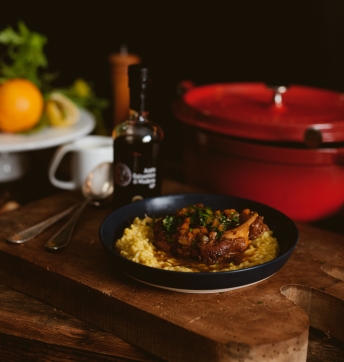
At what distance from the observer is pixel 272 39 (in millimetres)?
2344

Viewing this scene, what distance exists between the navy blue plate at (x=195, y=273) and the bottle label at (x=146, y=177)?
0.09m

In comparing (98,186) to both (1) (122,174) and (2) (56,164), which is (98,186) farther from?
(2) (56,164)

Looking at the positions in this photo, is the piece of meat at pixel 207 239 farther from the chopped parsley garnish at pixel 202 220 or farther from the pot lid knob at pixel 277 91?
the pot lid knob at pixel 277 91

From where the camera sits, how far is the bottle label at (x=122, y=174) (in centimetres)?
132

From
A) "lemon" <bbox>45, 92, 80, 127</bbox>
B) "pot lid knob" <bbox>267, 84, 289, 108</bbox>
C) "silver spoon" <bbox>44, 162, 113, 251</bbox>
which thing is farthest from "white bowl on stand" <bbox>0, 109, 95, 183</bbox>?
"pot lid knob" <bbox>267, 84, 289, 108</bbox>

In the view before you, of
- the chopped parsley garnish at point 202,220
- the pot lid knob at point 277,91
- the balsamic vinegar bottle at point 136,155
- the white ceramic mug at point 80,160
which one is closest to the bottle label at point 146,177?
the balsamic vinegar bottle at point 136,155

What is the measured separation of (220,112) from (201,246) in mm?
579

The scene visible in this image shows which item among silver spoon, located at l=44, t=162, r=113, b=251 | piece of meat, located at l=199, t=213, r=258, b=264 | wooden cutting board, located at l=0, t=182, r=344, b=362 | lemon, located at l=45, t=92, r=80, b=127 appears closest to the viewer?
wooden cutting board, located at l=0, t=182, r=344, b=362

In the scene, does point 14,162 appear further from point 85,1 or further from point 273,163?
point 85,1

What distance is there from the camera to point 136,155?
131cm

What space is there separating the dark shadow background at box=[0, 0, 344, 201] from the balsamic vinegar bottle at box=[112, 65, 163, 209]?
923 millimetres

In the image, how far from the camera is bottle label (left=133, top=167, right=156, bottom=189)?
4.37 ft

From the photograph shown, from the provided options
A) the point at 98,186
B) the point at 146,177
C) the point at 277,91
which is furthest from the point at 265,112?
the point at 98,186

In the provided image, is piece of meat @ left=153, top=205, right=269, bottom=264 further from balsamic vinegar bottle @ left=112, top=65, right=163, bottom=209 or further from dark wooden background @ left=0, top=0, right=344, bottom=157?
dark wooden background @ left=0, top=0, right=344, bottom=157
